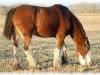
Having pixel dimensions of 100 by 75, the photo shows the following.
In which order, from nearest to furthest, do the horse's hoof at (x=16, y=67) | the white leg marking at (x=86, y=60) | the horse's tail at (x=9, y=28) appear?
1. the horse's hoof at (x=16, y=67)
2. the horse's tail at (x=9, y=28)
3. the white leg marking at (x=86, y=60)

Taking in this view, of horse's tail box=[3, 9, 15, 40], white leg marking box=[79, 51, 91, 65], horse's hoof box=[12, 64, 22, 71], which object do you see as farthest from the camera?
white leg marking box=[79, 51, 91, 65]

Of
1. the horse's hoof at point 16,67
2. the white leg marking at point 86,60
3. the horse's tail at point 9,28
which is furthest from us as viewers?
the white leg marking at point 86,60

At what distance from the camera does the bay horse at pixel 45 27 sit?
10.4 metres

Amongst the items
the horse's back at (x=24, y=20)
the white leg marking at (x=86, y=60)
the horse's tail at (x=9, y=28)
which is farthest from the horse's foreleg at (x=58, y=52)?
the horse's tail at (x=9, y=28)

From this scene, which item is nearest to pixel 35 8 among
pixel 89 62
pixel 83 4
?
pixel 89 62

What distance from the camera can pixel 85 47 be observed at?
11.3 metres

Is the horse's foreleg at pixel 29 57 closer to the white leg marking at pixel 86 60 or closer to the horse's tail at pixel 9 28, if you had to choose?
the horse's tail at pixel 9 28

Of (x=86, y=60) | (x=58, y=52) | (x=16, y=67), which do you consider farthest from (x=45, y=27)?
(x=86, y=60)

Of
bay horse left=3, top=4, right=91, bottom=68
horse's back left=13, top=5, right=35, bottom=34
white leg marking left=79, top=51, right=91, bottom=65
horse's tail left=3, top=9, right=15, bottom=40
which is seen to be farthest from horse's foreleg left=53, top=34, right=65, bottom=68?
horse's tail left=3, top=9, right=15, bottom=40

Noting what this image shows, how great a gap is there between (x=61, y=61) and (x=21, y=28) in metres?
1.90

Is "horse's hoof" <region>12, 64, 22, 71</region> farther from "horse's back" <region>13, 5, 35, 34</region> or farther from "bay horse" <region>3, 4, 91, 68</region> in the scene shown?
"horse's back" <region>13, 5, 35, 34</region>

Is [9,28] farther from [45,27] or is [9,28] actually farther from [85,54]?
[85,54]

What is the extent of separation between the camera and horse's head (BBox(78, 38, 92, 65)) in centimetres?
1094

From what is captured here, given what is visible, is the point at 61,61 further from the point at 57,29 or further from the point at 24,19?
the point at 24,19
